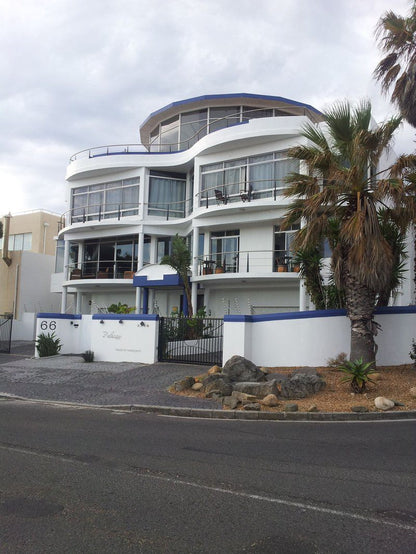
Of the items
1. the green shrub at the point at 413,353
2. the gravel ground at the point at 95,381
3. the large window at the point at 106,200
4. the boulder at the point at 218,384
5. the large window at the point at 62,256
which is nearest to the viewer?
the boulder at the point at 218,384

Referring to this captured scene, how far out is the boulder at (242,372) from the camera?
13.6m

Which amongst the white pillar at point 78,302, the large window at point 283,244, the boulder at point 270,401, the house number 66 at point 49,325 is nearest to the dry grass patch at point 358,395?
the boulder at point 270,401

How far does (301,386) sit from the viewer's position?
11945 millimetres

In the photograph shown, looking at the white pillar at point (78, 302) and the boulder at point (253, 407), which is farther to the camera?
the white pillar at point (78, 302)

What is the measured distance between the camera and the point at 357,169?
13758mm

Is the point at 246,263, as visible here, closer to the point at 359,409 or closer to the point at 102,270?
the point at 102,270

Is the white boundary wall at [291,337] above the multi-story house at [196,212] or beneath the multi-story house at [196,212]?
beneath

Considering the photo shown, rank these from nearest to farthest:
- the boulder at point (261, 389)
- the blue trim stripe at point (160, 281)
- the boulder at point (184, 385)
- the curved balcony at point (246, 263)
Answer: the boulder at point (261, 389) < the boulder at point (184, 385) < the blue trim stripe at point (160, 281) < the curved balcony at point (246, 263)

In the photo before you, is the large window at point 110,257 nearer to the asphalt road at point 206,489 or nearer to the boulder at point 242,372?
the boulder at point 242,372

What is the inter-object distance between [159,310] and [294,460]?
2188 cm

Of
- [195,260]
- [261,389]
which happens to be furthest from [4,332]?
[261,389]

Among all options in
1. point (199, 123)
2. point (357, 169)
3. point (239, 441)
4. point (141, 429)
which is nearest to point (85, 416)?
point (141, 429)

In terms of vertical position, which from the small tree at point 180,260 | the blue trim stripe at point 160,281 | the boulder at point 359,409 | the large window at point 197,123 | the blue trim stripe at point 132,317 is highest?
the large window at point 197,123

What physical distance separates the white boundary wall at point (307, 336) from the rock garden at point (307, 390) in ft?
4.98
